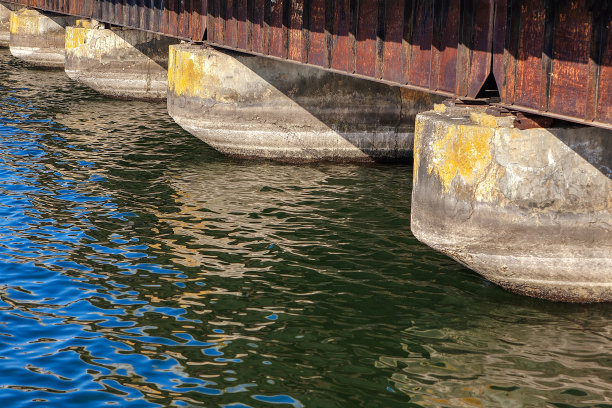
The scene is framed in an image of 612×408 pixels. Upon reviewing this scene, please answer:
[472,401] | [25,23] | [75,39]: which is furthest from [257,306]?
[25,23]

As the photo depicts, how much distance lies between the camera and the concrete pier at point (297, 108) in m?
22.3

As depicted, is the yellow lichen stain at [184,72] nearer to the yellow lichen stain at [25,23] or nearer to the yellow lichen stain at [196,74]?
the yellow lichen stain at [196,74]

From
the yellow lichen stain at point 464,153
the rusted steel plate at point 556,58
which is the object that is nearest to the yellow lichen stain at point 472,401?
the yellow lichen stain at point 464,153

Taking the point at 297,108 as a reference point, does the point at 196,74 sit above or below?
above

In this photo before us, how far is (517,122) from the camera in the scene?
13203 millimetres

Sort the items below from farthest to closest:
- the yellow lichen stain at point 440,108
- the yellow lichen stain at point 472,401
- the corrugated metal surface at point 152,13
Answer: the corrugated metal surface at point 152,13
the yellow lichen stain at point 440,108
the yellow lichen stain at point 472,401

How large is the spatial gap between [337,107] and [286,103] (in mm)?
1244

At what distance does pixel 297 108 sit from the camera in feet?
73.3

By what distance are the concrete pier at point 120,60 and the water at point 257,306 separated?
10716 mm

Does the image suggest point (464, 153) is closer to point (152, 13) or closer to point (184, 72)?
point (184, 72)

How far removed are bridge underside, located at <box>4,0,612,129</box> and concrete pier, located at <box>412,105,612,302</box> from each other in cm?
65

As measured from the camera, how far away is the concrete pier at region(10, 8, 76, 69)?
1567 inches

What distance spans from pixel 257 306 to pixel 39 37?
2981cm

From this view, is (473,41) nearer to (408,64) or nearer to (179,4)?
(408,64)
